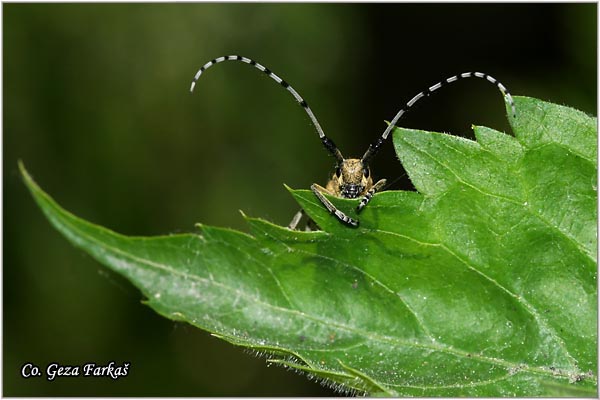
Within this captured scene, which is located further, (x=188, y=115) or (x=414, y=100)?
(x=188, y=115)

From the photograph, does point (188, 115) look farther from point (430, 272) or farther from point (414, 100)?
point (430, 272)

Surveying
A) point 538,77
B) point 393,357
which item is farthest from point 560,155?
point 538,77

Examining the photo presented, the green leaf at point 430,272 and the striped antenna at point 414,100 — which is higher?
the striped antenna at point 414,100

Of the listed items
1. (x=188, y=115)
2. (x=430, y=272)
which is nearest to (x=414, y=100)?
(x=430, y=272)

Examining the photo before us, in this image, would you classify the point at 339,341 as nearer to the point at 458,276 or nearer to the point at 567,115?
the point at 458,276

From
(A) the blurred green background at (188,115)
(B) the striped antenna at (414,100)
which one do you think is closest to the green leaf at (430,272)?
(B) the striped antenna at (414,100)

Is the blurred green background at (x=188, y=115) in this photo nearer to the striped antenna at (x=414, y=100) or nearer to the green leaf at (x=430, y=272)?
the striped antenna at (x=414, y=100)

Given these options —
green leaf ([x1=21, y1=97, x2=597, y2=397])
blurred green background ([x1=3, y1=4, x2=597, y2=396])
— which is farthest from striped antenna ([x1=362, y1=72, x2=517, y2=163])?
blurred green background ([x1=3, y1=4, x2=597, y2=396])
